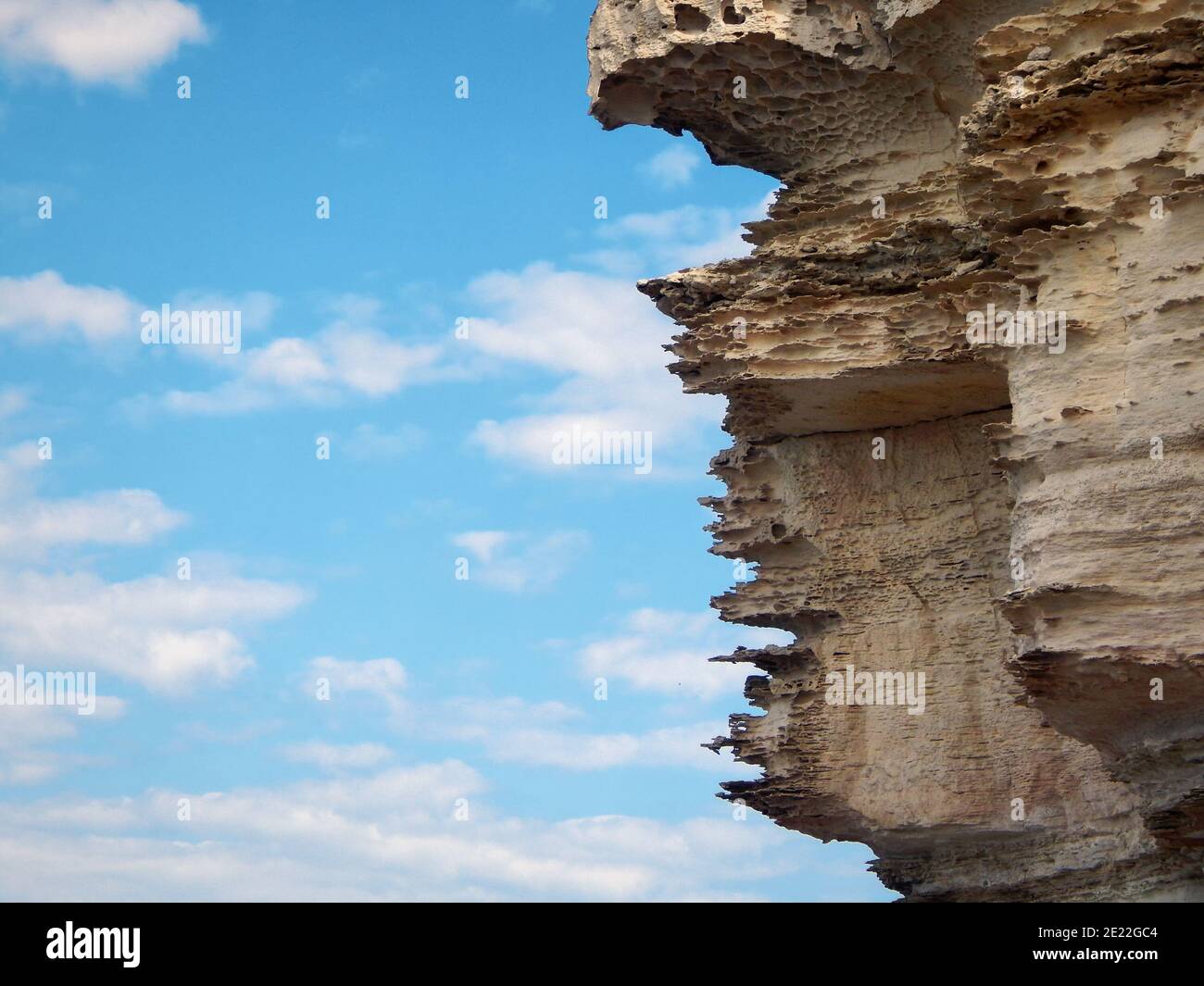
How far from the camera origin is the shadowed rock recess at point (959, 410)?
14609 mm

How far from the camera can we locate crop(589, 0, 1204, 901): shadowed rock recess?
1461 cm

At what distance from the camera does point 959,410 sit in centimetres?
1903

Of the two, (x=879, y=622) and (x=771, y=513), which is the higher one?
(x=771, y=513)

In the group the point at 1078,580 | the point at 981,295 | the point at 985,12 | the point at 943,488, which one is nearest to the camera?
the point at 1078,580

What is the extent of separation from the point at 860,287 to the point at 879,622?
143 inches

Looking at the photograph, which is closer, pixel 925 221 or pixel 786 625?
pixel 925 221

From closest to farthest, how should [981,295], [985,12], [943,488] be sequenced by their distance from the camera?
[981,295]
[985,12]
[943,488]
